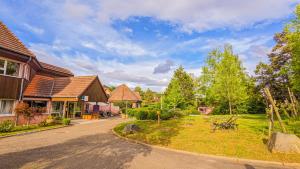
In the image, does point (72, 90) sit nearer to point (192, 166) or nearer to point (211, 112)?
point (192, 166)

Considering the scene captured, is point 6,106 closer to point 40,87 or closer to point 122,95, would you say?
point 40,87

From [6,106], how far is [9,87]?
1793 millimetres

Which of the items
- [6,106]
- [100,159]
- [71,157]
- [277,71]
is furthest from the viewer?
[277,71]

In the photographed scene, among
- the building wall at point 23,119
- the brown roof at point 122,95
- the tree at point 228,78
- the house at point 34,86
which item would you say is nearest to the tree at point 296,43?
the tree at point 228,78

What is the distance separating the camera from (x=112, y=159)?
24.7 ft

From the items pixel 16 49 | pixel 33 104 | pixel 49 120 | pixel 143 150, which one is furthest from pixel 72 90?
pixel 143 150

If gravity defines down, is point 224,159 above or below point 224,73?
below

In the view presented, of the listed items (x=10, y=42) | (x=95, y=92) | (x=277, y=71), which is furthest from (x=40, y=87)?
(x=277, y=71)

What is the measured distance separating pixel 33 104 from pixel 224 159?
21.0 m

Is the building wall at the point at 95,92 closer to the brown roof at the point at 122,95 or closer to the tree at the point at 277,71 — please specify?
the brown roof at the point at 122,95

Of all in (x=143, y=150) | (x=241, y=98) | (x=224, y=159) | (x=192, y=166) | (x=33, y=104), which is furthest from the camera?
(x=241, y=98)

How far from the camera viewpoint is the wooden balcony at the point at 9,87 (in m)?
15.3

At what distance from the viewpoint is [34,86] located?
2086 cm

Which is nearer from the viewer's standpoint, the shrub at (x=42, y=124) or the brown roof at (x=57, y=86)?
the shrub at (x=42, y=124)
